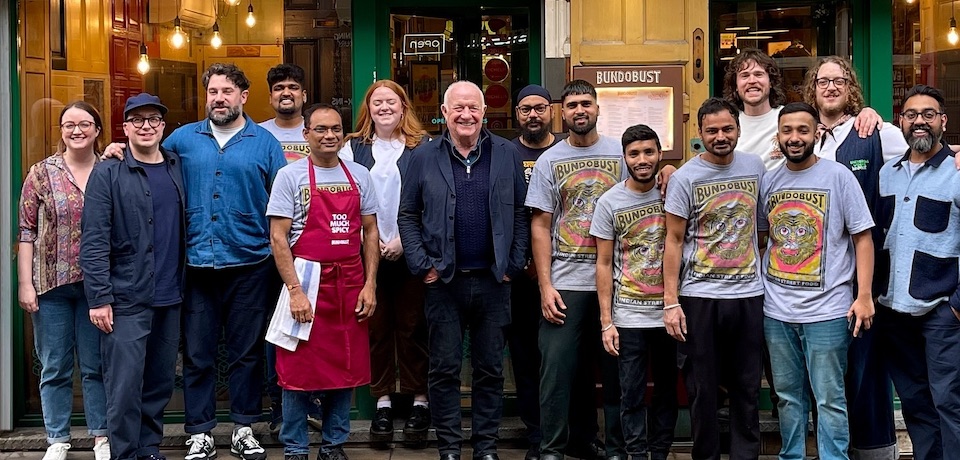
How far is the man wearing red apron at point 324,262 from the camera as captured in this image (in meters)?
6.30

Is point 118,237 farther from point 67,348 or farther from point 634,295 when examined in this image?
point 634,295

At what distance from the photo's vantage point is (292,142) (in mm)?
7125

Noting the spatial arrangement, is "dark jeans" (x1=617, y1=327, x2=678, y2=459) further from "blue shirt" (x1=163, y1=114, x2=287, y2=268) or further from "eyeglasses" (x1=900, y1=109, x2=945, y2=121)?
"blue shirt" (x1=163, y1=114, x2=287, y2=268)

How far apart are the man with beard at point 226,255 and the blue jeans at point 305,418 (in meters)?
0.39

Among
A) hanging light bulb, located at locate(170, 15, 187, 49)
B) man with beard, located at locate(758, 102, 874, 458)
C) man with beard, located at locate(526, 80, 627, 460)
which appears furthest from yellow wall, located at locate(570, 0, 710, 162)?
hanging light bulb, located at locate(170, 15, 187, 49)

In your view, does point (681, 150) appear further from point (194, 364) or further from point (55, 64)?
point (55, 64)


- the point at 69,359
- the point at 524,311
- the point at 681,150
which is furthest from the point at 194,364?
the point at 681,150

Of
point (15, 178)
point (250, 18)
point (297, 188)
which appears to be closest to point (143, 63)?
point (250, 18)

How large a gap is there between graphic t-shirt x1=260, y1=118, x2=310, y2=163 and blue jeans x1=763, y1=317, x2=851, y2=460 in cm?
A: 297

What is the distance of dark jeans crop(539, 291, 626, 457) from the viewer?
6379 mm

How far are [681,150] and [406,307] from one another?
1.97 m

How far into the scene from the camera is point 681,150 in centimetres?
717

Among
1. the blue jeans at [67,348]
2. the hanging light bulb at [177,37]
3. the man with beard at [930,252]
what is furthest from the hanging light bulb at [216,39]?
the man with beard at [930,252]

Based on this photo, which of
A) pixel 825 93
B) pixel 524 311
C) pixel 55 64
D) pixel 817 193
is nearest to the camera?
pixel 817 193
